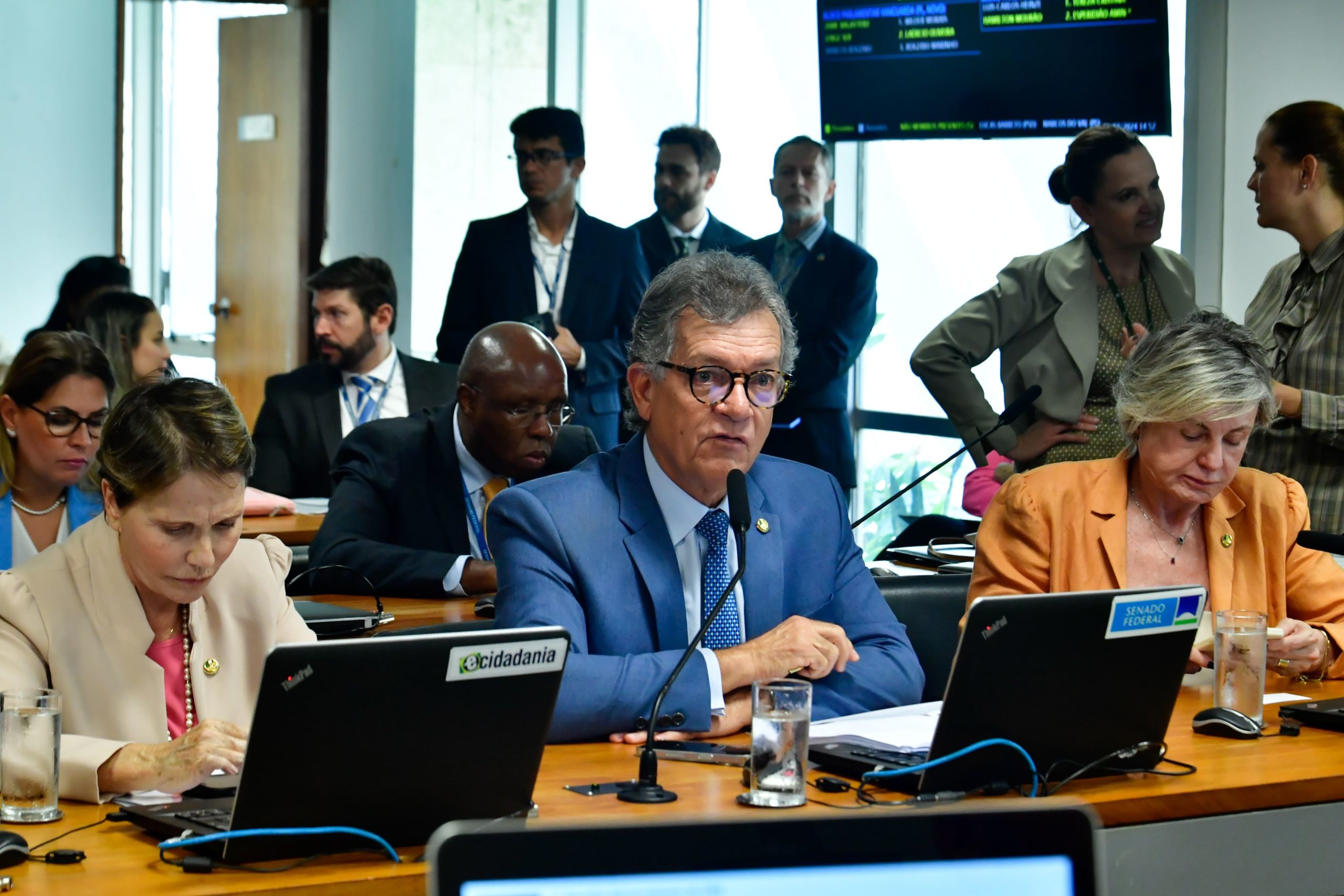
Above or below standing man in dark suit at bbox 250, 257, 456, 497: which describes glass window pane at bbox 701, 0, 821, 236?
above

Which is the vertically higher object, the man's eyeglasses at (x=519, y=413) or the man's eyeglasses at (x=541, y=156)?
the man's eyeglasses at (x=541, y=156)

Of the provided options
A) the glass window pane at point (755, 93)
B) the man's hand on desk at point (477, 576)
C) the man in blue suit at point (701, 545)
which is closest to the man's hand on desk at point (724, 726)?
the man in blue suit at point (701, 545)

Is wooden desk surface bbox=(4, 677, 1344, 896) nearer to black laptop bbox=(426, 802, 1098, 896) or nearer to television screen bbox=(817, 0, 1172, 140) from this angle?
black laptop bbox=(426, 802, 1098, 896)

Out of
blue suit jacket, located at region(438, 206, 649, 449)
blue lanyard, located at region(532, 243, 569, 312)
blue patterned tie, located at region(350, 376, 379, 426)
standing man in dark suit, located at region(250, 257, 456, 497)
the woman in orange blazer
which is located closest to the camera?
the woman in orange blazer

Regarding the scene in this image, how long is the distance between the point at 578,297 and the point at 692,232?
3.16ft

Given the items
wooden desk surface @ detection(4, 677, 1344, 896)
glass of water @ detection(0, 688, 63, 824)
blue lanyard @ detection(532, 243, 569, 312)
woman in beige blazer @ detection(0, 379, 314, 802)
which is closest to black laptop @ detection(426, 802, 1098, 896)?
wooden desk surface @ detection(4, 677, 1344, 896)

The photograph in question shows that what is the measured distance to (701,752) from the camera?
200 cm

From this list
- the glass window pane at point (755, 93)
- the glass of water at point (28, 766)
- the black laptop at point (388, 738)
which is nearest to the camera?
the black laptop at point (388, 738)

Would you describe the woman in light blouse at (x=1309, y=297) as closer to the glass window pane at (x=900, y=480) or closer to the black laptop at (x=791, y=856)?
the glass window pane at (x=900, y=480)

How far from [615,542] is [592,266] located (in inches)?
128

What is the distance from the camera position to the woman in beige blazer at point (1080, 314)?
12.6 feet

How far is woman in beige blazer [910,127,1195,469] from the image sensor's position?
383 cm

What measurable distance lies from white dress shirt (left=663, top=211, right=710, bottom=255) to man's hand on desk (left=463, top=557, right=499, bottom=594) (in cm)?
294

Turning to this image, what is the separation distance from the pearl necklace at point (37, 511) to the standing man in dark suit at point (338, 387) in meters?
1.17
